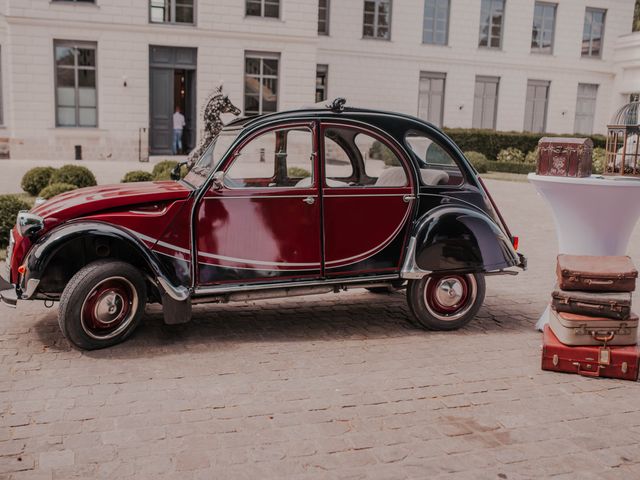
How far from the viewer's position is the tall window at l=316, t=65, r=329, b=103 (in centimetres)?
2767

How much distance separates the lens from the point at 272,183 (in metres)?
5.62

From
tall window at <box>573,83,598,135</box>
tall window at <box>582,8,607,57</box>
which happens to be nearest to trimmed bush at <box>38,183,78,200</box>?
tall window at <box>573,83,598,135</box>

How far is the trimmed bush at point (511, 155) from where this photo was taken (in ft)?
86.4

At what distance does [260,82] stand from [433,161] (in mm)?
18650

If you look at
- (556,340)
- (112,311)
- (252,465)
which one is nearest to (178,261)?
(112,311)

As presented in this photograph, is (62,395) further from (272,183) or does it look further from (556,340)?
(556,340)

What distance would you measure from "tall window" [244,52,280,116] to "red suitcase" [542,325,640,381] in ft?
63.9

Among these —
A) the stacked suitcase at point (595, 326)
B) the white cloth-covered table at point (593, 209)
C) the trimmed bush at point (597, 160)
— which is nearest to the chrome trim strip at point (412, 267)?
the stacked suitcase at point (595, 326)

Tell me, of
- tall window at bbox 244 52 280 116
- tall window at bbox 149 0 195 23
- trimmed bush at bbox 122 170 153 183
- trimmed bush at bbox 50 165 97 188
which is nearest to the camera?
trimmed bush at bbox 122 170 153 183

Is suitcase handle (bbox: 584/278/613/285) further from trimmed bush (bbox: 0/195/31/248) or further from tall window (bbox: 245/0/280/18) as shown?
tall window (bbox: 245/0/280/18)

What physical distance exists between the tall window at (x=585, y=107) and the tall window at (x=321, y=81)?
42.4 ft

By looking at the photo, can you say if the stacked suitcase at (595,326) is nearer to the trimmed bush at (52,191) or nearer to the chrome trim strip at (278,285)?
the chrome trim strip at (278,285)

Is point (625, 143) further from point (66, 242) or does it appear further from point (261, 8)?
point (261, 8)

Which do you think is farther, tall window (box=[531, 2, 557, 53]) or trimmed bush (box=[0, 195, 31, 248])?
tall window (box=[531, 2, 557, 53])
